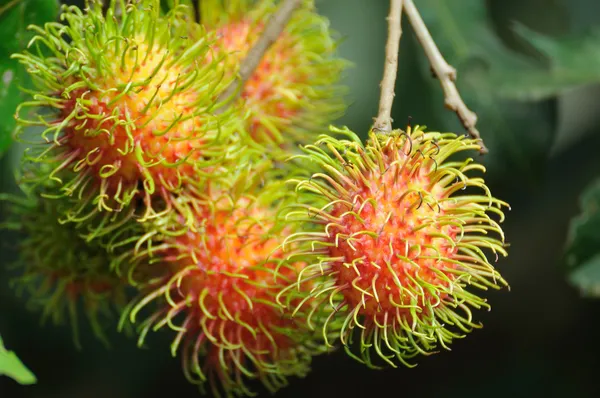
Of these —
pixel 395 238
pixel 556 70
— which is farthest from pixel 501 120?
pixel 395 238

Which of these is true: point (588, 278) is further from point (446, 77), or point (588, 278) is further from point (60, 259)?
point (60, 259)

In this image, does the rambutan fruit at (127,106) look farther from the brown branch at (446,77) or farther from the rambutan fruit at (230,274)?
the brown branch at (446,77)

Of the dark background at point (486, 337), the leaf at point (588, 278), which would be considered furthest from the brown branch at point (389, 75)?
the dark background at point (486, 337)

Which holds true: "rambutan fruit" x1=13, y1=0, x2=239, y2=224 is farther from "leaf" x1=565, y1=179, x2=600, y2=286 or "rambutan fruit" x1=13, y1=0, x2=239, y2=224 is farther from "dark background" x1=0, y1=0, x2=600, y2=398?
"dark background" x1=0, y1=0, x2=600, y2=398

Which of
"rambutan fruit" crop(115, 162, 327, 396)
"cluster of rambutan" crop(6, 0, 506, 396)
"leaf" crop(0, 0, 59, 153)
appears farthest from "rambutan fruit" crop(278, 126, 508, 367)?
"leaf" crop(0, 0, 59, 153)

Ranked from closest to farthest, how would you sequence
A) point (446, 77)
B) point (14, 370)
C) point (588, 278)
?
point (14, 370)
point (446, 77)
point (588, 278)

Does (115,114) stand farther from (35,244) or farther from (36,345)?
(36,345)

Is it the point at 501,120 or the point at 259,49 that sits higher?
the point at 501,120

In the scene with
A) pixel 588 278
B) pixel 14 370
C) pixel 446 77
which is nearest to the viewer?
pixel 14 370
